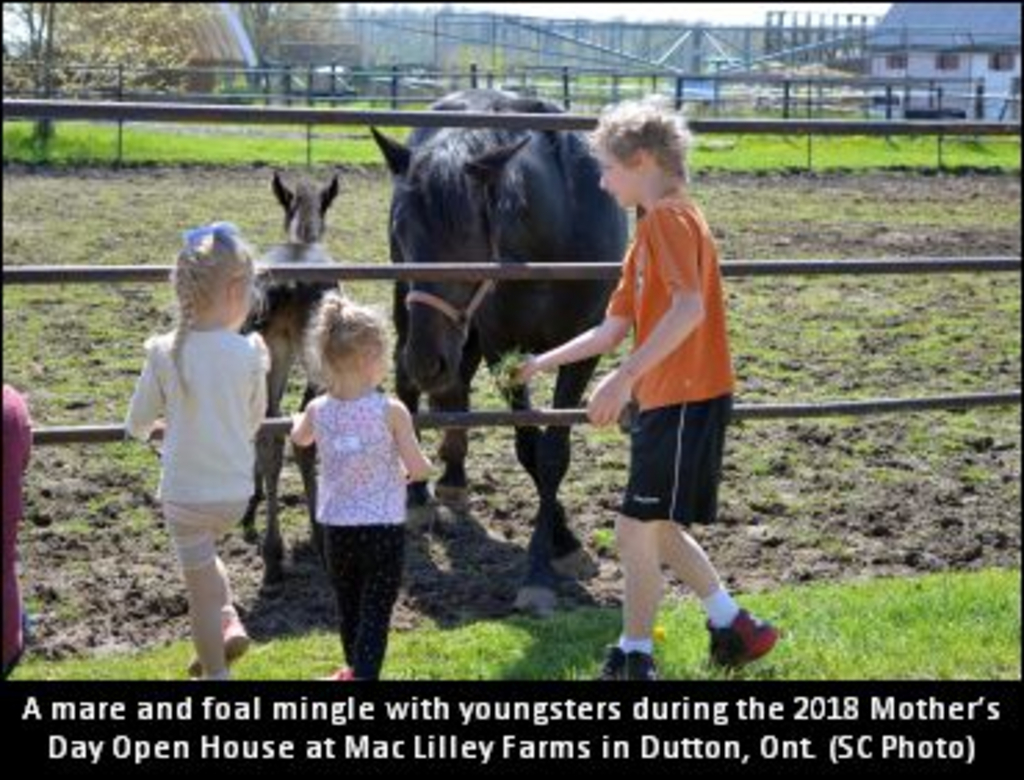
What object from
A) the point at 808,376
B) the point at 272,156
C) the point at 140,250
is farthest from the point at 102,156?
the point at 808,376

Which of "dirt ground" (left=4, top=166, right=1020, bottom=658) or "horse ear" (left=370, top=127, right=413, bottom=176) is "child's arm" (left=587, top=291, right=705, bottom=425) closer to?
"dirt ground" (left=4, top=166, right=1020, bottom=658)

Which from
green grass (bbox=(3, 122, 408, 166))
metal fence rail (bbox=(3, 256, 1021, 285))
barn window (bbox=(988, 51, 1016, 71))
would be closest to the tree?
green grass (bbox=(3, 122, 408, 166))

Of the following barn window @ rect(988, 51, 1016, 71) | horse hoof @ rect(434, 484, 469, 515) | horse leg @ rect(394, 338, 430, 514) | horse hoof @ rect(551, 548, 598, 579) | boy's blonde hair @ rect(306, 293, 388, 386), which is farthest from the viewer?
barn window @ rect(988, 51, 1016, 71)

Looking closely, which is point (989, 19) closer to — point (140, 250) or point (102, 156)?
point (102, 156)

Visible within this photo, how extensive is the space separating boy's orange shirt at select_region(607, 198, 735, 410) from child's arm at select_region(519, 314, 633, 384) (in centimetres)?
8

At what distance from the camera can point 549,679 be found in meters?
4.29

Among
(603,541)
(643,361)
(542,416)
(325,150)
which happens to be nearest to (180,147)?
(325,150)

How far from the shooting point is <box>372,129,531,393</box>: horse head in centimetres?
517

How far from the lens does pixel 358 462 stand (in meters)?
3.82

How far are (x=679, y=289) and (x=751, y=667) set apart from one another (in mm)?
1169

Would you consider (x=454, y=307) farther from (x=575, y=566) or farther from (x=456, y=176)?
(x=575, y=566)

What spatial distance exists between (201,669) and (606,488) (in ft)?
10.1

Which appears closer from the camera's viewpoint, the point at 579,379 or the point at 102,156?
the point at 579,379
